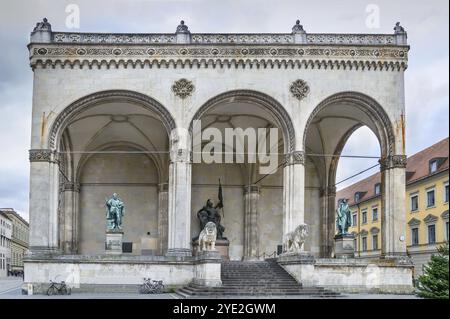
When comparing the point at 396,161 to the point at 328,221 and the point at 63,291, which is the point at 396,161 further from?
the point at 63,291

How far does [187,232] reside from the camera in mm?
25297

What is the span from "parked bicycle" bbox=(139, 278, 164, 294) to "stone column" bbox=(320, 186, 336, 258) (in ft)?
40.0

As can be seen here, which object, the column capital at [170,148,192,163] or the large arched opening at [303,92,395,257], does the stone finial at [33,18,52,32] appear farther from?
the large arched opening at [303,92,395,257]

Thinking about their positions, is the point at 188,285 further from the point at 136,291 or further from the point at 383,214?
the point at 383,214

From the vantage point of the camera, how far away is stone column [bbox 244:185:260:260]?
1291 inches

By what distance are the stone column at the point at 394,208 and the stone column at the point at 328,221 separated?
7.06m

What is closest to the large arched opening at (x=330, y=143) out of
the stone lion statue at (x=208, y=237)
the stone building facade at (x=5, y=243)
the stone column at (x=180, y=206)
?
the stone column at (x=180, y=206)

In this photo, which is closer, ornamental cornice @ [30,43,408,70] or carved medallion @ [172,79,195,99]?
ornamental cornice @ [30,43,408,70]

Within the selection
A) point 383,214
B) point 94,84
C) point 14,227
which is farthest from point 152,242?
point 14,227

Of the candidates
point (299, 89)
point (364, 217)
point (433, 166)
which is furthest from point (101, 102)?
point (364, 217)

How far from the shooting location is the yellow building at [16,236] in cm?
7775

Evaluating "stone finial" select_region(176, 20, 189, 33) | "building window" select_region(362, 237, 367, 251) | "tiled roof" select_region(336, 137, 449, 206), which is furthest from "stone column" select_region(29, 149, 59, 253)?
"building window" select_region(362, 237, 367, 251)

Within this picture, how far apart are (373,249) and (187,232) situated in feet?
93.9

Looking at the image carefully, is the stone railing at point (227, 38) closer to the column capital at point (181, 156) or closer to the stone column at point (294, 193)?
the column capital at point (181, 156)
